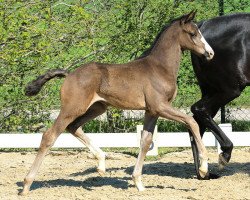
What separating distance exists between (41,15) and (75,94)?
396 cm

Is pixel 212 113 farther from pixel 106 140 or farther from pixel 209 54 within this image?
pixel 106 140

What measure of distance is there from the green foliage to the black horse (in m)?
2.48

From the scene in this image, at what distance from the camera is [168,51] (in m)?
8.84

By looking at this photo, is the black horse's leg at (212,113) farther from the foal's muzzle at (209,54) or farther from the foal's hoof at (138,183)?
the foal's hoof at (138,183)

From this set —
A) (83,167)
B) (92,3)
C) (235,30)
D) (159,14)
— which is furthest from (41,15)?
(235,30)

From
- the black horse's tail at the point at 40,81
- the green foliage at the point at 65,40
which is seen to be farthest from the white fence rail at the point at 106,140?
the black horse's tail at the point at 40,81

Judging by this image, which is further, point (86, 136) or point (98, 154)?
point (86, 136)

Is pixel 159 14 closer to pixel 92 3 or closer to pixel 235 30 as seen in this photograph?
pixel 92 3

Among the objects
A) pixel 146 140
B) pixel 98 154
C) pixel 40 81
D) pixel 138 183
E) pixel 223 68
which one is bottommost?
pixel 138 183

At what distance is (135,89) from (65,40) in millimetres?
3976

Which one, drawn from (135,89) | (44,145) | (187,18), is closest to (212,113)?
(187,18)

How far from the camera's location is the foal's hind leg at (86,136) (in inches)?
346

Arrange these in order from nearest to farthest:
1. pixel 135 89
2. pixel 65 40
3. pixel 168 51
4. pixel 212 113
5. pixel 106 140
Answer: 1. pixel 135 89
2. pixel 168 51
3. pixel 212 113
4. pixel 106 140
5. pixel 65 40

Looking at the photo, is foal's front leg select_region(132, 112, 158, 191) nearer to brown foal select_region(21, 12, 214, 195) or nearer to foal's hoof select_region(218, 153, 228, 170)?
brown foal select_region(21, 12, 214, 195)
